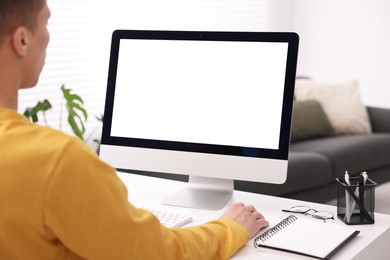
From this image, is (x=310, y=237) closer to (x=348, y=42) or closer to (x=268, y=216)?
(x=268, y=216)

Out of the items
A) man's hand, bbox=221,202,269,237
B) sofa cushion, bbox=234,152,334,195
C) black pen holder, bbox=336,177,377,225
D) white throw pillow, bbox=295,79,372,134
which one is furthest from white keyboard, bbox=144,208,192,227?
white throw pillow, bbox=295,79,372,134

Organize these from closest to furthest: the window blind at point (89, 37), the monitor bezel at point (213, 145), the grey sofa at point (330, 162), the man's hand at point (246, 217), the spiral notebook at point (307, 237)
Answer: the spiral notebook at point (307, 237)
the man's hand at point (246, 217)
the monitor bezel at point (213, 145)
the grey sofa at point (330, 162)
the window blind at point (89, 37)

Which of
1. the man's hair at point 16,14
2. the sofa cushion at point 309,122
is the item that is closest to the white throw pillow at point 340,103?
the sofa cushion at point 309,122

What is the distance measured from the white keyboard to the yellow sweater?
0.54 meters

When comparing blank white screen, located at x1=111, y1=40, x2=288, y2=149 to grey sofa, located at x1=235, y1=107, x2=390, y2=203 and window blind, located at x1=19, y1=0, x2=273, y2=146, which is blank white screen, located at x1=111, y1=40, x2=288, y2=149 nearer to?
grey sofa, located at x1=235, y1=107, x2=390, y2=203

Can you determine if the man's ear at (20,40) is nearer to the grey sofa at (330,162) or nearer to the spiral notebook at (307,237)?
the spiral notebook at (307,237)

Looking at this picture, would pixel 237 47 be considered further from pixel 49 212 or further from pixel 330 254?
pixel 49 212

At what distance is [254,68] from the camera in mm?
2039

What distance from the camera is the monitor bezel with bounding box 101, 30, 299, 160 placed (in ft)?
6.55

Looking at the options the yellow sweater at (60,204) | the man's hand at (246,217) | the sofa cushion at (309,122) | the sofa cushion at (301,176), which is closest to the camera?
the yellow sweater at (60,204)

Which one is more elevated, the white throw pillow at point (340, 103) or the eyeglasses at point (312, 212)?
the eyeglasses at point (312, 212)

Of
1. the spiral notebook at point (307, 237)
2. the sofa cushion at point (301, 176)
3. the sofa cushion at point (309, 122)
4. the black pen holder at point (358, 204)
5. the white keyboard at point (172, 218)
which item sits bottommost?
the sofa cushion at point (301, 176)

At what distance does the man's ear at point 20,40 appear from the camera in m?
1.23

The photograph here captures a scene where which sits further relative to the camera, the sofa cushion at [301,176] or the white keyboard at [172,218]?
the sofa cushion at [301,176]
